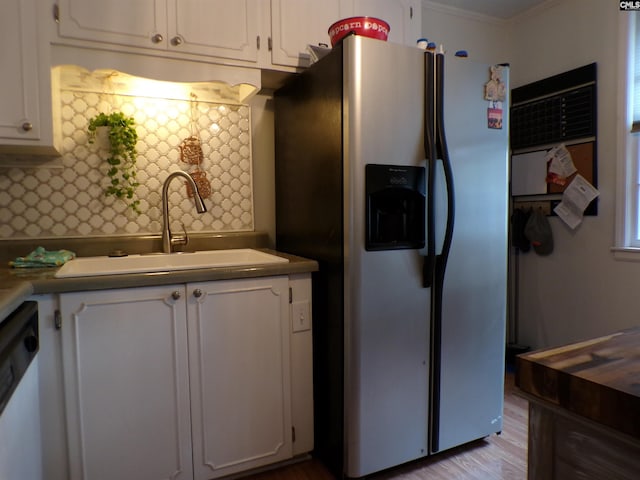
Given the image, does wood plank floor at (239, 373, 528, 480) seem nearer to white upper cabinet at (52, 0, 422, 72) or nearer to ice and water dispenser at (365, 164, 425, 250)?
ice and water dispenser at (365, 164, 425, 250)

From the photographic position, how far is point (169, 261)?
6.32 ft

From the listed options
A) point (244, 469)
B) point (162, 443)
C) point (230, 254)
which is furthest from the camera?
point (230, 254)

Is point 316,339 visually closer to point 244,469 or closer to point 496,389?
point 244,469

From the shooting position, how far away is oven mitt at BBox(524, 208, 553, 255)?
2.72 m

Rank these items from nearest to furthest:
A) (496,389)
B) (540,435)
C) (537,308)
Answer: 1. (540,435)
2. (496,389)
3. (537,308)

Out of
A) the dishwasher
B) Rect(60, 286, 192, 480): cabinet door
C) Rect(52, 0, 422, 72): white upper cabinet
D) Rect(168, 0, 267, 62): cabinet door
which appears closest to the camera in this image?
the dishwasher

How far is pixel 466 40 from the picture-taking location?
113 inches

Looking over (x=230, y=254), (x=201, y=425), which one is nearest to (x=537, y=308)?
(x=230, y=254)

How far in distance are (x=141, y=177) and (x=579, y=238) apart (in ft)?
8.42

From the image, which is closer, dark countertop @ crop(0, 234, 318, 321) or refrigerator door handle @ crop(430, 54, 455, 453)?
dark countertop @ crop(0, 234, 318, 321)

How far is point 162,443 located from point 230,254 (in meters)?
0.90

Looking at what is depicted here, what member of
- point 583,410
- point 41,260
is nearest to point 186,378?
point 41,260

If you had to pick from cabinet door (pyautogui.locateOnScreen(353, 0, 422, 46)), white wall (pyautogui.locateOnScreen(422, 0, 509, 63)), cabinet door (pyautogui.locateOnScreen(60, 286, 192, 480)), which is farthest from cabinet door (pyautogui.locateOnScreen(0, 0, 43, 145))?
white wall (pyautogui.locateOnScreen(422, 0, 509, 63))

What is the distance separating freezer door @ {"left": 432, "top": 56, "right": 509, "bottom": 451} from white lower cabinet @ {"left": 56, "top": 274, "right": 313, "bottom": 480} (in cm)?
61
